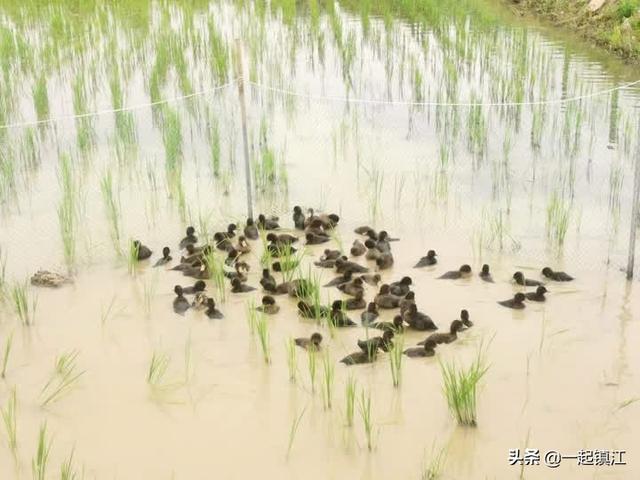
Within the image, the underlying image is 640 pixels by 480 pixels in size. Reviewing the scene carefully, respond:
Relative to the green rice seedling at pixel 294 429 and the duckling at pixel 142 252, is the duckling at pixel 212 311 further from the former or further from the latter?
the green rice seedling at pixel 294 429

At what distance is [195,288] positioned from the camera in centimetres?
505

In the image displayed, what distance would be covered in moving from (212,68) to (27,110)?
228 cm

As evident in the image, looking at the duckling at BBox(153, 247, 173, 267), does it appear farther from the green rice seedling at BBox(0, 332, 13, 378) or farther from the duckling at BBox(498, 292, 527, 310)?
the duckling at BBox(498, 292, 527, 310)

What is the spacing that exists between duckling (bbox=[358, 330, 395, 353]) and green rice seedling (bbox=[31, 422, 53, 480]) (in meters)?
1.60

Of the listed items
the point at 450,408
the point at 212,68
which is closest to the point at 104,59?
the point at 212,68

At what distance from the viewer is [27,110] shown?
28.4 feet

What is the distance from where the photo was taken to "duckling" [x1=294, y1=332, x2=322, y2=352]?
4.37 m

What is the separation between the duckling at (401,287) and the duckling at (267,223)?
1296mm

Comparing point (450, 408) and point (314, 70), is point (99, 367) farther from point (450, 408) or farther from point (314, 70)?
point (314, 70)

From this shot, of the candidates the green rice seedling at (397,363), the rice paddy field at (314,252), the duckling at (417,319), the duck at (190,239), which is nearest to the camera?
the rice paddy field at (314,252)

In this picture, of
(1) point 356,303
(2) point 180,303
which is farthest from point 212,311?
(1) point 356,303

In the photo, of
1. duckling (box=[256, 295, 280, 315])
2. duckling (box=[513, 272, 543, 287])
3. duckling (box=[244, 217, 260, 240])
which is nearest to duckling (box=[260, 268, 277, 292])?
duckling (box=[256, 295, 280, 315])

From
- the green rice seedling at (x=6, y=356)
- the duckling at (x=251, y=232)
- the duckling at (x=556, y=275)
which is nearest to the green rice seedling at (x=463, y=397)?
the duckling at (x=556, y=275)

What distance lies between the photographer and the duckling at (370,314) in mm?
4648
